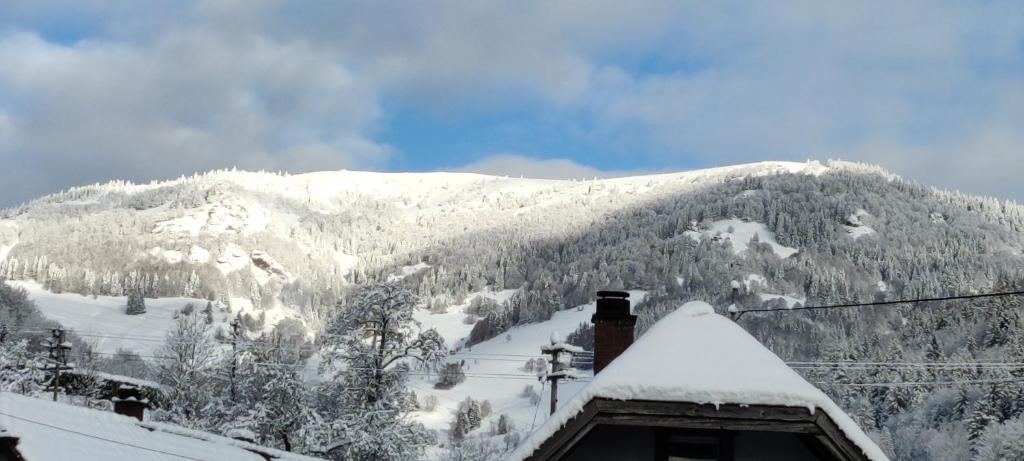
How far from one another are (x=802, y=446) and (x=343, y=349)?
26.7m

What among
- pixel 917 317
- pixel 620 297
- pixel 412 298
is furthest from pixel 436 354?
pixel 917 317

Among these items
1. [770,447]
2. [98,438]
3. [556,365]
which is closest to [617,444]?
[770,447]

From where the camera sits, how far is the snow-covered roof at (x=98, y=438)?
701 inches

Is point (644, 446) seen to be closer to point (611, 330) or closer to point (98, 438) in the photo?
point (611, 330)

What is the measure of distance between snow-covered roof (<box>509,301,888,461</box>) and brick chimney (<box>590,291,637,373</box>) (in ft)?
16.2

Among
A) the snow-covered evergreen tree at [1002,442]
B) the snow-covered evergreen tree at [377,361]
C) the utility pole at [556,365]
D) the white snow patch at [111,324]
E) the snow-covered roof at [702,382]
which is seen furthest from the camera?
the white snow patch at [111,324]

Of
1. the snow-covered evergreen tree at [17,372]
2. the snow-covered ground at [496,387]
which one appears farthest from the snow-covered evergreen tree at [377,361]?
the snow-covered ground at [496,387]

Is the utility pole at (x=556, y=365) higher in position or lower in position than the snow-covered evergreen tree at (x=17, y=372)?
higher

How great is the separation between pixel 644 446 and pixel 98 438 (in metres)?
15.5

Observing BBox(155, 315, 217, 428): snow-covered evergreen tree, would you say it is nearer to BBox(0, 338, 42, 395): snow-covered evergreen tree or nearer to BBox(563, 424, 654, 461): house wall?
BBox(0, 338, 42, 395): snow-covered evergreen tree

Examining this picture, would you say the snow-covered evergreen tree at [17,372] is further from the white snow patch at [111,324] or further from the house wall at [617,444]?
the white snow patch at [111,324]

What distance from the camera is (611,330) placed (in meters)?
12.8

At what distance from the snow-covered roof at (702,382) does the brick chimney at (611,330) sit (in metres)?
4.95

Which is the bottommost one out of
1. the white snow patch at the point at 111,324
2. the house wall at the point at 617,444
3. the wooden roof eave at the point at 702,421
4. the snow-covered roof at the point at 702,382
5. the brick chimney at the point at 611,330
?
the house wall at the point at 617,444
